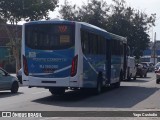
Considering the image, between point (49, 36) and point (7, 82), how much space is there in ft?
17.2

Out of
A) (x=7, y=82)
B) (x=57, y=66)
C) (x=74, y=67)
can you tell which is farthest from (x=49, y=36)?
(x=7, y=82)

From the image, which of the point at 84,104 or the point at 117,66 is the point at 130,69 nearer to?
the point at 117,66

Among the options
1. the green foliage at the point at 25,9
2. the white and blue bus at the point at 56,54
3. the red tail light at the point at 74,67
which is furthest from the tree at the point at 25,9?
the red tail light at the point at 74,67

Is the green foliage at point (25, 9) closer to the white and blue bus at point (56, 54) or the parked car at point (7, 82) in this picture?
the parked car at point (7, 82)

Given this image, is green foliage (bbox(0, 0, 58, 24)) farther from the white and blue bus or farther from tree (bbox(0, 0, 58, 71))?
the white and blue bus

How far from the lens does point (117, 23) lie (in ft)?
230

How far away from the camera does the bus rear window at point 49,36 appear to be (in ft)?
62.8

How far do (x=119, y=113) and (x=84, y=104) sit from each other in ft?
11.1

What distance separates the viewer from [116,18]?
70562 millimetres

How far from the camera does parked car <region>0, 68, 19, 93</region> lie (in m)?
23.1

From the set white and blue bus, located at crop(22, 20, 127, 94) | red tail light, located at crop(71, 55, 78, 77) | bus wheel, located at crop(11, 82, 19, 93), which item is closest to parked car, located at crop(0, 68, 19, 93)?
bus wheel, located at crop(11, 82, 19, 93)

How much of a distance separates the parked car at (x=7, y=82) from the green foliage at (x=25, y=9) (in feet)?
62.7

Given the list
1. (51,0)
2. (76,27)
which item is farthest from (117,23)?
(76,27)

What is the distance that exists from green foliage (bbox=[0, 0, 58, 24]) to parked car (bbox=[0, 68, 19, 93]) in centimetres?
1911
